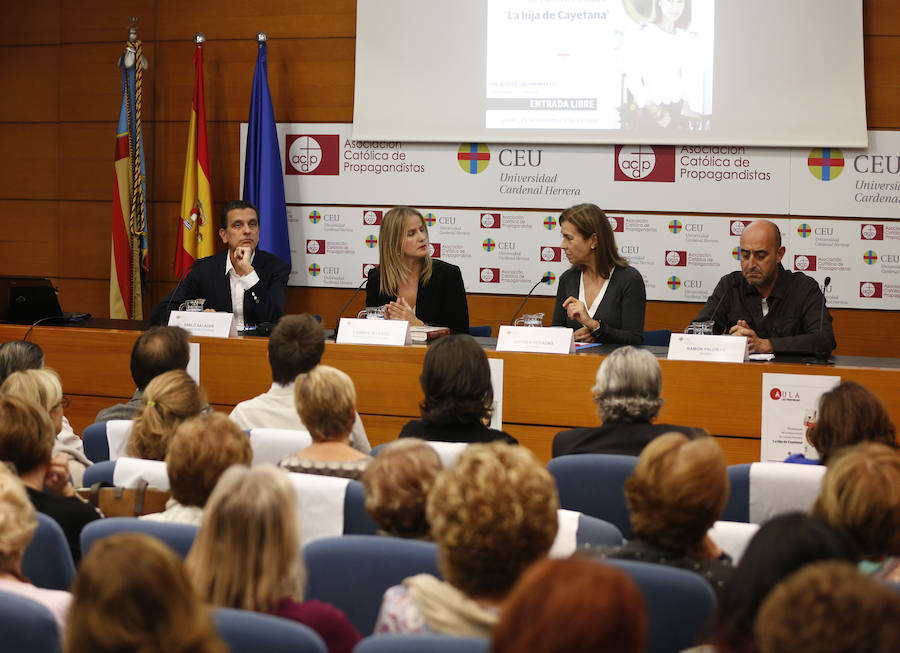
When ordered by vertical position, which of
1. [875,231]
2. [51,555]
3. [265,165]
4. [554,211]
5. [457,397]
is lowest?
[51,555]

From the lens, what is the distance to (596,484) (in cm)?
247

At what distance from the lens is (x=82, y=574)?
1.12 metres

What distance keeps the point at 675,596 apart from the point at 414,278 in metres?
3.33

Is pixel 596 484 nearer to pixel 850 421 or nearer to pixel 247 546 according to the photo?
pixel 850 421

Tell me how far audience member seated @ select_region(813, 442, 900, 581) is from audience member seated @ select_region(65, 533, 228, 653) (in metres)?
1.10

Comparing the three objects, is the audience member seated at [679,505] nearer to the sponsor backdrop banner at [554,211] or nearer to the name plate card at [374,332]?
the name plate card at [374,332]

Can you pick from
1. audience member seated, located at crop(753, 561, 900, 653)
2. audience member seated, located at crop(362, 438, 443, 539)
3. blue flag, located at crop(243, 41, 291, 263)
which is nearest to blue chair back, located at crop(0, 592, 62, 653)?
audience member seated, located at crop(362, 438, 443, 539)

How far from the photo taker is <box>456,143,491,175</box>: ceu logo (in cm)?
602

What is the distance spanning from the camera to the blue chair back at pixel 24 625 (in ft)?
4.61

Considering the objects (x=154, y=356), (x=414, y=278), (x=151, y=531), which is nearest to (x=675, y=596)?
(x=151, y=531)

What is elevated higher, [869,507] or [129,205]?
[129,205]

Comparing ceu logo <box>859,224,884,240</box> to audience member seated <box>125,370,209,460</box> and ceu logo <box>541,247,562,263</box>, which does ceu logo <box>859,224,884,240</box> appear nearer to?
ceu logo <box>541,247,562,263</box>

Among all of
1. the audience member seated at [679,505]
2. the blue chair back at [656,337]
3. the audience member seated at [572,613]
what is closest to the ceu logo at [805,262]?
the blue chair back at [656,337]

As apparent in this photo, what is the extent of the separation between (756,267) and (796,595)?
3516 mm
